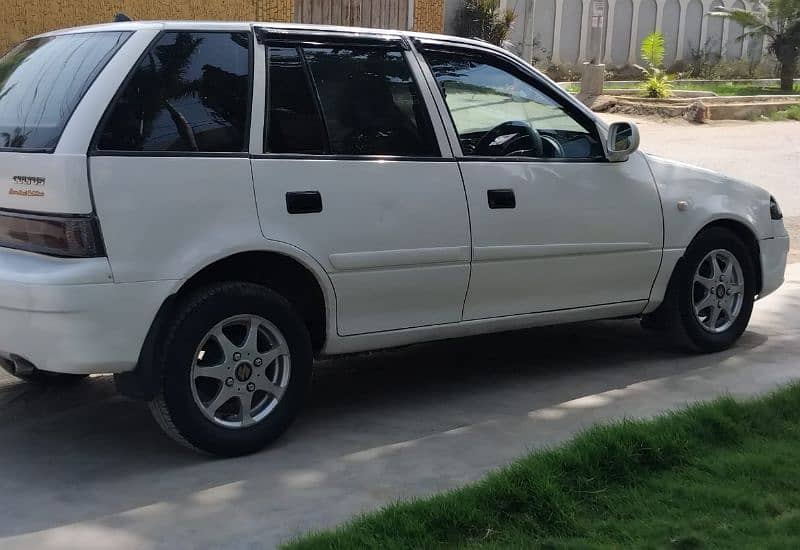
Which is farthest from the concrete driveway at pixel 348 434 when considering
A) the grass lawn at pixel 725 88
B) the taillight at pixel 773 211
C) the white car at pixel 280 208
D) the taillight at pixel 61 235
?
the grass lawn at pixel 725 88

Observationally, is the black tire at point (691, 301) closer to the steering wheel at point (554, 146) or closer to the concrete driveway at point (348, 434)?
the concrete driveway at point (348, 434)

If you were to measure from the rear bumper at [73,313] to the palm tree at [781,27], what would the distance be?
29081 millimetres

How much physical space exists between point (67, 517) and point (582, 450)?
1.90 metres

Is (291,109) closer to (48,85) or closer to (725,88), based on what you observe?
(48,85)

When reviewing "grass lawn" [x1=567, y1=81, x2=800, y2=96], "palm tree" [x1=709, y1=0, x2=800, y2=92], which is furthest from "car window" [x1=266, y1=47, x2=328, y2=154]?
"palm tree" [x1=709, y1=0, x2=800, y2=92]

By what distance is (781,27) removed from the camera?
31109 mm

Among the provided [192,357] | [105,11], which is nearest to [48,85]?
[192,357]

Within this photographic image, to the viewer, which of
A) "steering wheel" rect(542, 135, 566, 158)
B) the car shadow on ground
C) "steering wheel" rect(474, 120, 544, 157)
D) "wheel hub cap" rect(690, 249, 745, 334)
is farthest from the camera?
"wheel hub cap" rect(690, 249, 745, 334)

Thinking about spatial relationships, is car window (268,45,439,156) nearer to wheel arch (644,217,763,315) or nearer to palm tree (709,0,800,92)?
wheel arch (644,217,763,315)

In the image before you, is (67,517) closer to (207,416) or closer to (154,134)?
(207,416)

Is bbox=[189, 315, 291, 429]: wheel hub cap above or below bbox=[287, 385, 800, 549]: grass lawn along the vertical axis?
above

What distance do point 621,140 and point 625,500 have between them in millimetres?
2341

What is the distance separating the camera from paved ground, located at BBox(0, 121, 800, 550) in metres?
3.94

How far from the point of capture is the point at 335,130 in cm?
486
